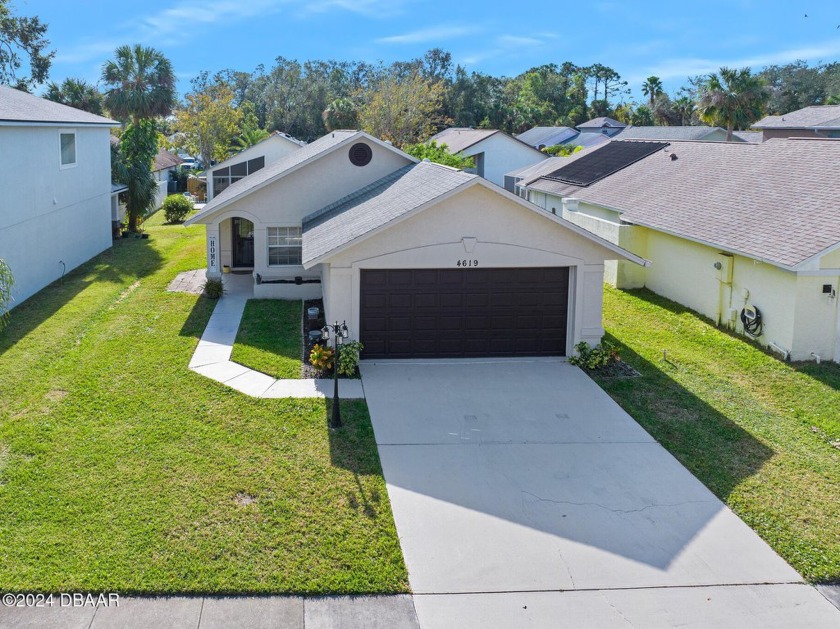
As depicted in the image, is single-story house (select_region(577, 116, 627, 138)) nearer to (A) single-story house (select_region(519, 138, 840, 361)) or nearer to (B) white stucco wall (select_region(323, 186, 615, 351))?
(A) single-story house (select_region(519, 138, 840, 361))

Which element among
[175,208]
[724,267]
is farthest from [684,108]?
[724,267]

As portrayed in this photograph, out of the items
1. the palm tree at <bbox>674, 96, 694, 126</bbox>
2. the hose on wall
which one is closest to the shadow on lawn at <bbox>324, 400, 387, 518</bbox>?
the hose on wall

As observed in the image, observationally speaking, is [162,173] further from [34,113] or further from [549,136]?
[34,113]

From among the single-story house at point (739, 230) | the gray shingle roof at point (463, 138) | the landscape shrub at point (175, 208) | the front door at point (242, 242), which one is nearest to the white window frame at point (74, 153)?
the front door at point (242, 242)

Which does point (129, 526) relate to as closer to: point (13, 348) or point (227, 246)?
point (13, 348)

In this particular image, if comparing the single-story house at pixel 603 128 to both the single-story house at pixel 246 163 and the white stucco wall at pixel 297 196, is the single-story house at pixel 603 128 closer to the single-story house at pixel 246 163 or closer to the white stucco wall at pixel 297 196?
the single-story house at pixel 246 163

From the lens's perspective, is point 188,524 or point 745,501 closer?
point 188,524

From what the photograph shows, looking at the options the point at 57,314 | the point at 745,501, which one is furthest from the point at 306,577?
the point at 57,314
